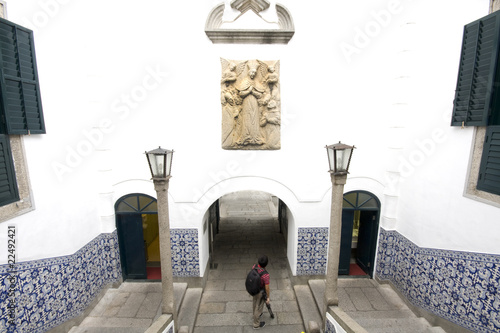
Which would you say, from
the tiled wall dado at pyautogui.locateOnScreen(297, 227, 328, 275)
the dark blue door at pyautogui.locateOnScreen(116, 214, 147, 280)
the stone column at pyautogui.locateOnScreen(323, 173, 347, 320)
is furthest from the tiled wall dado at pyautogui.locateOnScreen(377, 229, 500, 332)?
the dark blue door at pyautogui.locateOnScreen(116, 214, 147, 280)

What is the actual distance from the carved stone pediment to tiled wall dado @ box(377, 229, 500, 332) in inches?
192

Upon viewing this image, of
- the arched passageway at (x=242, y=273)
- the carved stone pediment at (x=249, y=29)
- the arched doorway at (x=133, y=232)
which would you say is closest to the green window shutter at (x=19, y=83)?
the arched doorway at (x=133, y=232)

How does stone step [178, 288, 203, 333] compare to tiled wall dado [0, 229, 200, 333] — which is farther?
stone step [178, 288, 203, 333]

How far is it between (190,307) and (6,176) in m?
3.95

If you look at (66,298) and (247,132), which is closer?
(66,298)

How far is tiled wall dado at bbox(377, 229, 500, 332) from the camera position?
3596 mm

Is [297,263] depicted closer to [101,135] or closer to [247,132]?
[247,132]

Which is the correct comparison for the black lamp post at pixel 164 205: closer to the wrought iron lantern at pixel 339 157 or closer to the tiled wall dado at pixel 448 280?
the wrought iron lantern at pixel 339 157

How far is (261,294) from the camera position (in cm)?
464

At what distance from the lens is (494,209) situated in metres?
3.55

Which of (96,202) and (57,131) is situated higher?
(57,131)

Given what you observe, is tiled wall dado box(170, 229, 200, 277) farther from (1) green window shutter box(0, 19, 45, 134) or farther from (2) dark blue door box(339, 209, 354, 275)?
(2) dark blue door box(339, 209, 354, 275)

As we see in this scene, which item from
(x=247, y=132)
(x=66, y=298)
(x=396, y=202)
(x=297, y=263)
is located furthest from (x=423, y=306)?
(x=66, y=298)

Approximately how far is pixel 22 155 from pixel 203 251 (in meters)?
3.87
